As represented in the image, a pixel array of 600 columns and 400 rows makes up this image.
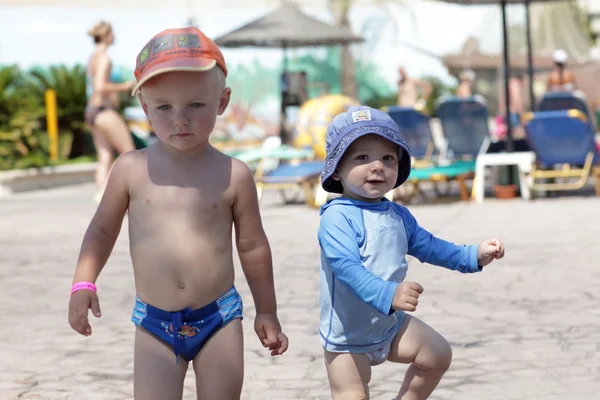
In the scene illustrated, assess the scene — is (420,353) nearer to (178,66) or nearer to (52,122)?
(178,66)

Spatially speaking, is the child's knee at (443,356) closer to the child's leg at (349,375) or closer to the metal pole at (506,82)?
the child's leg at (349,375)

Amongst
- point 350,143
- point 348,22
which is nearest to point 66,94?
point 348,22

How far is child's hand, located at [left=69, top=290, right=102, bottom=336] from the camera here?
9.18ft

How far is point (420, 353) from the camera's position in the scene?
3.00 meters

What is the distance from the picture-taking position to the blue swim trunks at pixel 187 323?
280 centimetres

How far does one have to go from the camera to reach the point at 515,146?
12875 millimetres

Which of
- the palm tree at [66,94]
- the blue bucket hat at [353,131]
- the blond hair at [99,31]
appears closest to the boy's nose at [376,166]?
the blue bucket hat at [353,131]

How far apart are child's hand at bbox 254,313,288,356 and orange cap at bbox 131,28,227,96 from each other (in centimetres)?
70

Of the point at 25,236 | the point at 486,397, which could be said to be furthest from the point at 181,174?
the point at 25,236

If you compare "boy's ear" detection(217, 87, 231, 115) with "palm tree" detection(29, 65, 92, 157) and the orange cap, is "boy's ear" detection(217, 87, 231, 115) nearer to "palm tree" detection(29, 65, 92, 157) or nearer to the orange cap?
the orange cap

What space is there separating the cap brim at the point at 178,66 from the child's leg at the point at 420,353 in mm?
925

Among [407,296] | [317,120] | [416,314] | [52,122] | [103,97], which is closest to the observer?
[407,296]

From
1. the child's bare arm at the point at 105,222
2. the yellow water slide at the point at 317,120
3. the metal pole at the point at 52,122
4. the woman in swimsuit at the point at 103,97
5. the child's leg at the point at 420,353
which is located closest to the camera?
the child's bare arm at the point at 105,222

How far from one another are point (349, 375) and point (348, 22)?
28.6 meters
